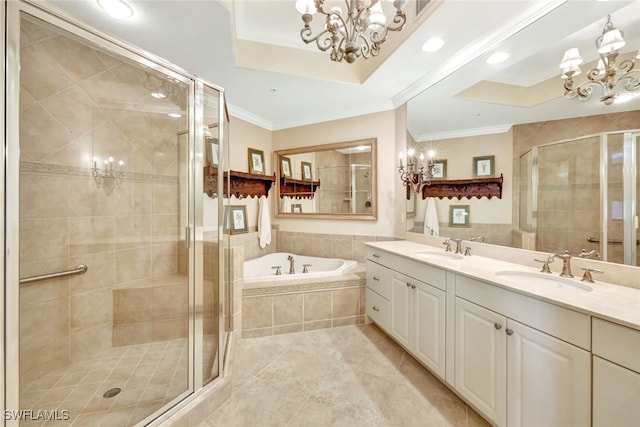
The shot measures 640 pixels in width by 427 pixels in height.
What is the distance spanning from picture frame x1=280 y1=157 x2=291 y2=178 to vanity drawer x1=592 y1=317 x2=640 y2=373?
120 inches

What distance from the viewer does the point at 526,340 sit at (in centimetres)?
Answer: 109

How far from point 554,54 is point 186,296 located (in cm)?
267

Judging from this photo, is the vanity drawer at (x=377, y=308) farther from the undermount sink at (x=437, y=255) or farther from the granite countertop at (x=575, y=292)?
the granite countertop at (x=575, y=292)

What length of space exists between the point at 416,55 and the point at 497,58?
0.55 metres

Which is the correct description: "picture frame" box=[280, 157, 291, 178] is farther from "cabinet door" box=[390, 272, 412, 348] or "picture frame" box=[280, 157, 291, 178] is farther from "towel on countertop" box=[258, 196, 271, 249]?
"cabinet door" box=[390, 272, 412, 348]

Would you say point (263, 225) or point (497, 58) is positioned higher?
point (497, 58)

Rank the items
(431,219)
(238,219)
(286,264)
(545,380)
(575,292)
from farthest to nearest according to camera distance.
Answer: (286,264), (238,219), (431,219), (575,292), (545,380)

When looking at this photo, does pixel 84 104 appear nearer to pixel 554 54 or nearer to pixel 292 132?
pixel 292 132

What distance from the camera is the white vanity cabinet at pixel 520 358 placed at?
932mm

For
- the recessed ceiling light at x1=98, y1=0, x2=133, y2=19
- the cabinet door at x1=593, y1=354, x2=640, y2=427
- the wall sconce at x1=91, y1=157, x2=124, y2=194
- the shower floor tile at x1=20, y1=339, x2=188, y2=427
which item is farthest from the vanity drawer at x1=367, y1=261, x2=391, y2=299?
the recessed ceiling light at x1=98, y1=0, x2=133, y2=19

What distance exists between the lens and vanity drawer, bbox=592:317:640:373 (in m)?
0.79

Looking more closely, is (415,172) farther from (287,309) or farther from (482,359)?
(287,309)

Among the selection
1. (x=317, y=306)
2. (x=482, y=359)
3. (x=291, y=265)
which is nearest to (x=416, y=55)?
(x=482, y=359)

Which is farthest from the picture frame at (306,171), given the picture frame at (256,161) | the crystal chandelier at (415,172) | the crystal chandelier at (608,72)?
the crystal chandelier at (608,72)
